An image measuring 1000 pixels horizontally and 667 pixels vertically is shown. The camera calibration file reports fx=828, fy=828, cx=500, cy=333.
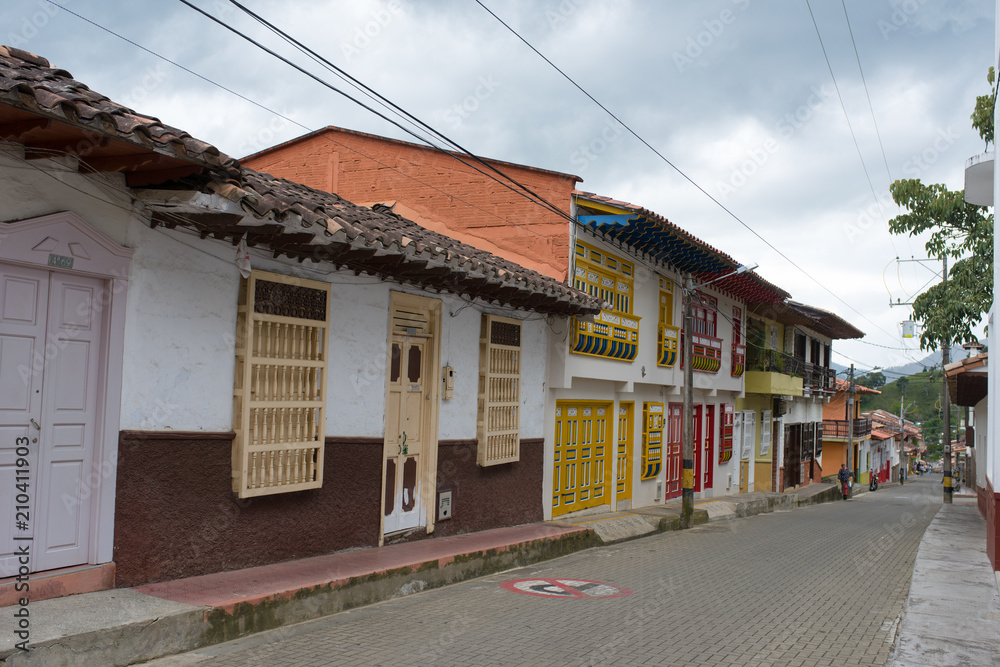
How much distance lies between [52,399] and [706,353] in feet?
53.2

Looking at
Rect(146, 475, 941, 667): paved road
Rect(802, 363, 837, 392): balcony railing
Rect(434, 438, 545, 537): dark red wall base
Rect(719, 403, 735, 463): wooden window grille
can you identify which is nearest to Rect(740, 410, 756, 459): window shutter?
Rect(719, 403, 735, 463): wooden window grille

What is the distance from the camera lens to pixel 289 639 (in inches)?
245

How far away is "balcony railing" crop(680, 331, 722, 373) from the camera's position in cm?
1914

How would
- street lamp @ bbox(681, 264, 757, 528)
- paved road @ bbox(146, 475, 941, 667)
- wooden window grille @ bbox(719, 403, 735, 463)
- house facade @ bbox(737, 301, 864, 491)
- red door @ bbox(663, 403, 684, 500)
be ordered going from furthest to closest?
house facade @ bbox(737, 301, 864, 491), wooden window grille @ bbox(719, 403, 735, 463), red door @ bbox(663, 403, 684, 500), street lamp @ bbox(681, 264, 757, 528), paved road @ bbox(146, 475, 941, 667)

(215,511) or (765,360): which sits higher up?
(765,360)

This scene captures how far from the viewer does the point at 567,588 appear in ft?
28.9

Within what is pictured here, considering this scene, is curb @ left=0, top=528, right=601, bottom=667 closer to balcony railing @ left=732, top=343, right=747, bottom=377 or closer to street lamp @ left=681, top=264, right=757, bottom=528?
street lamp @ left=681, top=264, right=757, bottom=528

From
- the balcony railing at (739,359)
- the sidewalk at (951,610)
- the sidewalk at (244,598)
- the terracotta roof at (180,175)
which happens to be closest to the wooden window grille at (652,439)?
the balcony railing at (739,359)

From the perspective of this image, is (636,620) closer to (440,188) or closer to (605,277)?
(605,277)

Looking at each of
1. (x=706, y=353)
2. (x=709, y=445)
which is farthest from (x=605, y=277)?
(x=709, y=445)

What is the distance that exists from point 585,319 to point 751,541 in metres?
4.80

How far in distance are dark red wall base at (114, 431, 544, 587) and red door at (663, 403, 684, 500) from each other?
10.0m

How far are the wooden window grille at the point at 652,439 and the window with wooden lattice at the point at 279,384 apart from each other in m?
10.4

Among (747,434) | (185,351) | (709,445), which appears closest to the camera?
(185,351)
